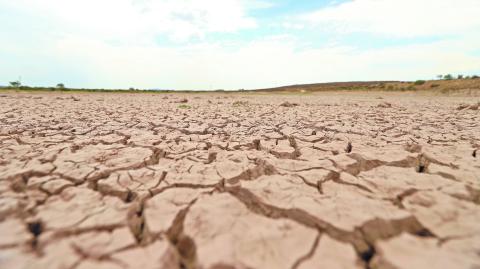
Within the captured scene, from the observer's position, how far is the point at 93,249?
92cm

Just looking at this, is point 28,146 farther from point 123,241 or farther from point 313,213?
point 313,213

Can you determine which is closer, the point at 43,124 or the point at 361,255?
the point at 361,255

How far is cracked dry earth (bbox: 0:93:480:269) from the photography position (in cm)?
90

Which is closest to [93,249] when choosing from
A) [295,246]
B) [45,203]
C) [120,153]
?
[45,203]

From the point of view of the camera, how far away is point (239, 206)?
1.23m

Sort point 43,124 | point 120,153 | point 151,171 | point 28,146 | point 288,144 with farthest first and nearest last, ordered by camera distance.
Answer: point 43,124 < point 288,144 < point 28,146 < point 120,153 < point 151,171

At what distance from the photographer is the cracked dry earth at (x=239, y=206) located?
2.94 ft

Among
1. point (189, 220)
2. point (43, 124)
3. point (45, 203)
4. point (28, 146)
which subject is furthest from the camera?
point (43, 124)

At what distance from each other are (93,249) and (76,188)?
658mm

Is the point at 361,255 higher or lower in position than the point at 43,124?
lower

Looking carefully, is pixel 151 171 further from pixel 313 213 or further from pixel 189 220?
pixel 313 213

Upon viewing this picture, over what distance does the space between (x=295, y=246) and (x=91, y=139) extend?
2.50 metres

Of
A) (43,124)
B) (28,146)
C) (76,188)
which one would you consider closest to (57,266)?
(76,188)

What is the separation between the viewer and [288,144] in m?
2.49
